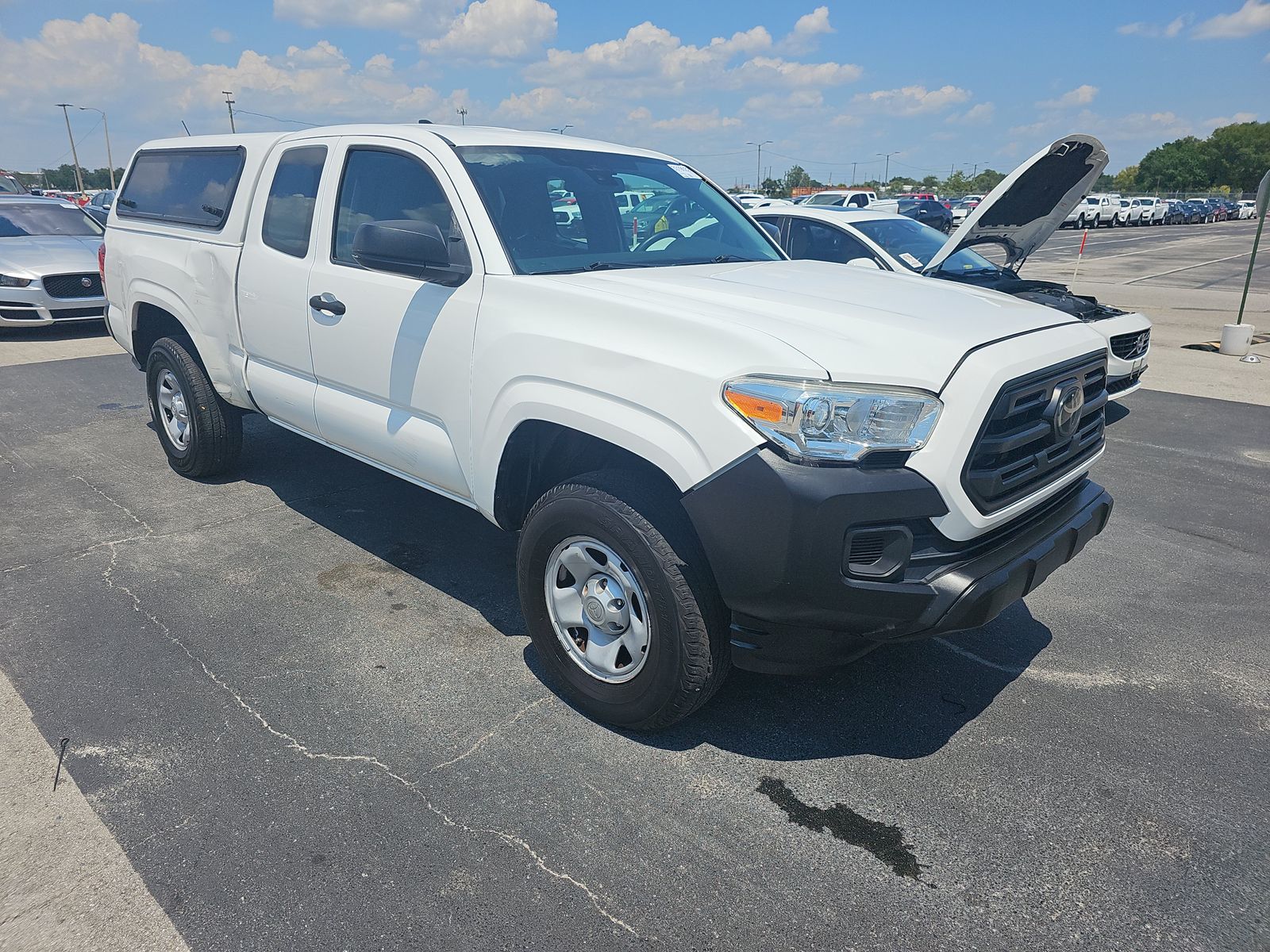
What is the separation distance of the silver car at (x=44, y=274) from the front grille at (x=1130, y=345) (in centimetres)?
1071

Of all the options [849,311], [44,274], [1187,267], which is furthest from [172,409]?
[1187,267]

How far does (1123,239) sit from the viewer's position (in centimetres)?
4056

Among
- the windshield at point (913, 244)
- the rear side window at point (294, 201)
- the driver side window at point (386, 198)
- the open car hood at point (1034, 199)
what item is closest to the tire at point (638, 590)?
the driver side window at point (386, 198)

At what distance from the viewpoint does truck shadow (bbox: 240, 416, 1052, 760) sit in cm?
300

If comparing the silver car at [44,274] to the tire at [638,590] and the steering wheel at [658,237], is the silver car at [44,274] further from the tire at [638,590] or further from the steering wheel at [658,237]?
the tire at [638,590]

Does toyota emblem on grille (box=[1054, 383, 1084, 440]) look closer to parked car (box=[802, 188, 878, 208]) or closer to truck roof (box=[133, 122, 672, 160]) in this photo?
truck roof (box=[133, 122, 672, 160])

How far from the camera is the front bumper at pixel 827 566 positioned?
235 cm

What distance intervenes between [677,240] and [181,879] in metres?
2.99

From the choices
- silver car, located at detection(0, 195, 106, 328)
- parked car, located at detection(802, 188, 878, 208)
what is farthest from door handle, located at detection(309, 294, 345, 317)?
parked car, located at detection(802, 188, 878, 208)

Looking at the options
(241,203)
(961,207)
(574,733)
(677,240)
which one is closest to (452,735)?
(574,733)

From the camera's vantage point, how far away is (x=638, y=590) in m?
2.75

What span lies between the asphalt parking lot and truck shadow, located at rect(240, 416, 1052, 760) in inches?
0.6

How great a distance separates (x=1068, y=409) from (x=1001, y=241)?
5301 mm

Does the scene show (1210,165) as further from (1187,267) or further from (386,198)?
(386,198)
